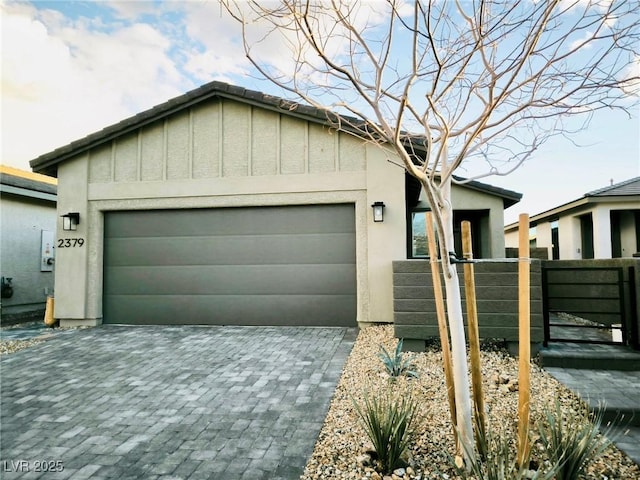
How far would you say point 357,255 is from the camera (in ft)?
21.0

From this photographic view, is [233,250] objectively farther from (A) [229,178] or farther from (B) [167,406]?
(B) [167,406]

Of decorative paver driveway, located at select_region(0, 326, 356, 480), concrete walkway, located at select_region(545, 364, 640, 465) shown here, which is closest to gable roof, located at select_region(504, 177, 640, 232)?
concrete walkway, located at select_region(545, 364, 640, 465)

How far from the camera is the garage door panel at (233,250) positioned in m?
6.61

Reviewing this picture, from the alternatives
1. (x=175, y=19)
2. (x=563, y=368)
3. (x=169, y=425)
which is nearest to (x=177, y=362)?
(x=169, y=425)

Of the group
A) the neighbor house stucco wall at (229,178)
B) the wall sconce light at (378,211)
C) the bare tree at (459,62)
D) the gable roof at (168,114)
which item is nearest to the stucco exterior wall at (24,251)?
the gable roof at (168,114)

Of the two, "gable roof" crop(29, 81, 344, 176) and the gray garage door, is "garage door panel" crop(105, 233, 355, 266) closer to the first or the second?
the gray garage door

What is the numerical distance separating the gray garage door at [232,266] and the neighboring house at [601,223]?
27.4 ft

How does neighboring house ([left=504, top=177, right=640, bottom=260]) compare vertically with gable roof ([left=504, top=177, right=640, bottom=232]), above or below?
below

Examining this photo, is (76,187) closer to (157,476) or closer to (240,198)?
(240,198)

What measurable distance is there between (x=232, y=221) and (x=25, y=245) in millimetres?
6623

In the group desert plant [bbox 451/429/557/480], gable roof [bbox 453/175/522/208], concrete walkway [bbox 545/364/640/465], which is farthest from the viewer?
gable roof [bbox 453/175/522/208]

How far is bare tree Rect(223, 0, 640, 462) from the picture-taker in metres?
2.12

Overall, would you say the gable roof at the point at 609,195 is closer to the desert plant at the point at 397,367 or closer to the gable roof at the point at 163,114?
the gable roof at the point at 163,114

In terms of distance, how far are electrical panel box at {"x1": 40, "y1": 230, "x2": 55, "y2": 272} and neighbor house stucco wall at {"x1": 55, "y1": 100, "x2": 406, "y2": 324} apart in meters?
3.67
